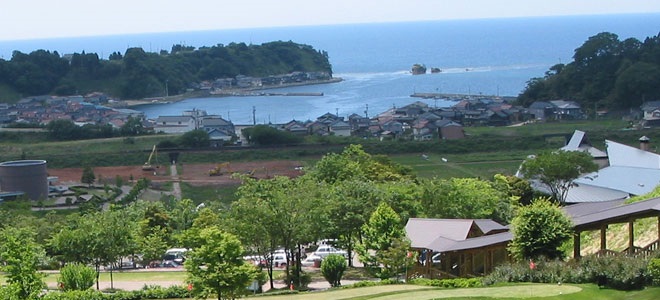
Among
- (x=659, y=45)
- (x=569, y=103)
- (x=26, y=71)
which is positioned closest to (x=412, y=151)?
(x=569, y=103)

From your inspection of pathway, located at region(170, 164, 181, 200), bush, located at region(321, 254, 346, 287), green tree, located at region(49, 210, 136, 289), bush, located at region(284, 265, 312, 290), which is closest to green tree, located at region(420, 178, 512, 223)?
bush, located at region(284, 265, 312, 290)

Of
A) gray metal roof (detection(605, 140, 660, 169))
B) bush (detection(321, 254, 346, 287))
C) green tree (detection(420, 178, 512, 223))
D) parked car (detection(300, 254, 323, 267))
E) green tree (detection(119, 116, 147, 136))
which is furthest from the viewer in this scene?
green tree (detection(119, 116, 147, 136))

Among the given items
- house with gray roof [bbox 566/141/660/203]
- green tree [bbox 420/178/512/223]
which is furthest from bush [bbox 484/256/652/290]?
house with gray roof [bbox 566/141/660/203]

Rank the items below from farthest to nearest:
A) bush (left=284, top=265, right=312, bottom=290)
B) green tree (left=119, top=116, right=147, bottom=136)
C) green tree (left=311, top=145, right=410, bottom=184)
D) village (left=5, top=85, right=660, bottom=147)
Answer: green tree (left=119, top=116, right=147, bottom=136)
village (left=5, top=85, right=660, bottom=147)
green tree (left=311, top=145, right=410, bottom=184)
bush (left=284, top=265, right=312, bottom=290)

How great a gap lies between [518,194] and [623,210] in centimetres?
1500

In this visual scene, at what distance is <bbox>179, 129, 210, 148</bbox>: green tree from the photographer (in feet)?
184

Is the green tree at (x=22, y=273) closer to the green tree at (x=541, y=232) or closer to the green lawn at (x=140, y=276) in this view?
the green lawn at (x=140, y=276)

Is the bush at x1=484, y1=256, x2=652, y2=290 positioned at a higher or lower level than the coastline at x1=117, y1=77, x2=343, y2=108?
higher

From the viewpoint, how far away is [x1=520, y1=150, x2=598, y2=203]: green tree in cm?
2961

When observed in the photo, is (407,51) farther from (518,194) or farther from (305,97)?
(518,194)

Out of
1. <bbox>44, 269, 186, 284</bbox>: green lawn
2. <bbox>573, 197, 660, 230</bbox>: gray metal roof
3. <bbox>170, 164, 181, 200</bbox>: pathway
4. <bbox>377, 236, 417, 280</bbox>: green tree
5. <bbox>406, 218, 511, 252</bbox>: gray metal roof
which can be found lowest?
<bbox>170, 164, 181, 200</bbox>: pathway

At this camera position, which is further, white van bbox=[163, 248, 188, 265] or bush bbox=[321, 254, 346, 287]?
white van bbox=[163, 248, 188, 265]

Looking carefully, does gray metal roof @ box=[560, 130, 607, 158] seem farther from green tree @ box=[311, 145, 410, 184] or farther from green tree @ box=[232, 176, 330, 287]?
green tree @ box=[232, 176, 330, 287]

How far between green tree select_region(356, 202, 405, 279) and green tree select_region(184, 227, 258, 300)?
12.1ft
